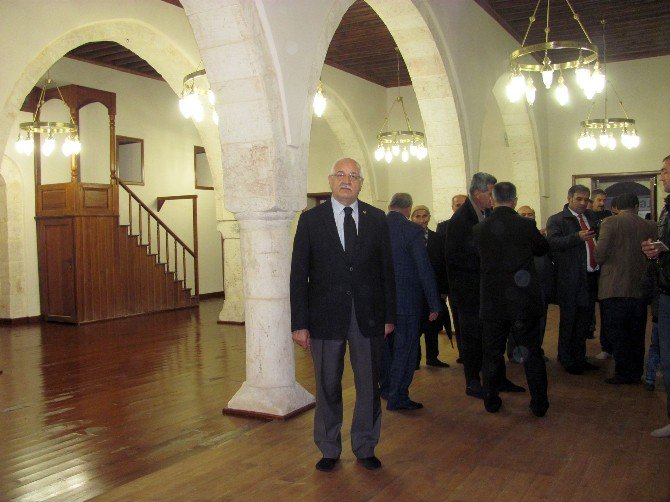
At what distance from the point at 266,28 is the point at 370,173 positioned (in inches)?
361

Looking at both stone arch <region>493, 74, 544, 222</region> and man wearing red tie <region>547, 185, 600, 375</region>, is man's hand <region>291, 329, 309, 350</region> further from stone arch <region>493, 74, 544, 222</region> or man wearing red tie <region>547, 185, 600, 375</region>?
stone arch <region>493, 74, 544, 222</region>

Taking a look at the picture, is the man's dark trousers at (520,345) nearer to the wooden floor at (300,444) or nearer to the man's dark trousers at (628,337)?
the wooden floor at (300,444)

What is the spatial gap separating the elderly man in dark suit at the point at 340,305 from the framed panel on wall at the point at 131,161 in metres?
9.89

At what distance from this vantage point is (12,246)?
1100cm

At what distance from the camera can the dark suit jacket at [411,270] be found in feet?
15.5

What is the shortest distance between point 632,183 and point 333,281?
1174 centimetres

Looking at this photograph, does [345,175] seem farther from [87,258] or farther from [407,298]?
[87,258]

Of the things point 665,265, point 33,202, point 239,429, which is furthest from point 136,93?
A: point 665,265

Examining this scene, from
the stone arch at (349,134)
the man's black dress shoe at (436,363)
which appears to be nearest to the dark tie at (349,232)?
the man's black dress shoe at (436,363)

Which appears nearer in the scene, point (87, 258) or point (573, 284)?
point (573, 284)

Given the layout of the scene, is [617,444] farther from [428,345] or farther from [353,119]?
[353,119]

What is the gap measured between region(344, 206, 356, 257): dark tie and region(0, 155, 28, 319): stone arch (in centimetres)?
894

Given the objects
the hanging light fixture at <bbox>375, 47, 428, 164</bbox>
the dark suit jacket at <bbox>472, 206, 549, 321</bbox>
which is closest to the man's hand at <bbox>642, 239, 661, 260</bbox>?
the dark suit jacket at <bbox>472, 206, 549, 321</bbox>

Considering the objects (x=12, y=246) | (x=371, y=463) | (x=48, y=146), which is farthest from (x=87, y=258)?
(x=371, y=463)
